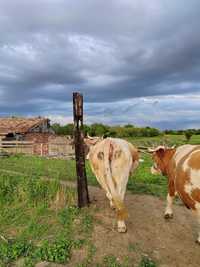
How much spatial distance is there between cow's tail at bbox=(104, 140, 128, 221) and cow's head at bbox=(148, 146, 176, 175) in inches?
59.3

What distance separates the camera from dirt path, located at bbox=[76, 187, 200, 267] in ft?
15.7

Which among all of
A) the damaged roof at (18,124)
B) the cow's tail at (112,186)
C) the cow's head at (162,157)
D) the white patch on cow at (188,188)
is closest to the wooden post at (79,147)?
the cow's tail at (112,186)

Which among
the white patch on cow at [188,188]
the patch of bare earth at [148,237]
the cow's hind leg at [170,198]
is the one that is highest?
the white patch on cow at [188,188]

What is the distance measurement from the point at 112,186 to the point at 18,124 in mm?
29461

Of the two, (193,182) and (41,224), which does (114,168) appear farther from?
(41,224)

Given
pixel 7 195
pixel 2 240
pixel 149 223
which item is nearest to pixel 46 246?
pixel 2 240

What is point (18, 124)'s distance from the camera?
33219mm

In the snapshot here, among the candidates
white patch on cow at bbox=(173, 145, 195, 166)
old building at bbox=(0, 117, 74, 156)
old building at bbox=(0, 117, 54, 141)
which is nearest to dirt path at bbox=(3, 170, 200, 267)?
white patch on cow at bbox=(173, 145, 195, 166)

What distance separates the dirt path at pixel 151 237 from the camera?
189 inches

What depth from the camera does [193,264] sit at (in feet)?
15.3

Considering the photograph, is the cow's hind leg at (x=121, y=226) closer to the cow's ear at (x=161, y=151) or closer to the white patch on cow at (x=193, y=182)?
the white patch on cow at (x=193, y=182)

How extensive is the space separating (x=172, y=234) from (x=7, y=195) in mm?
4090

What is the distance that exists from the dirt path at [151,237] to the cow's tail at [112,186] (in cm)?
43

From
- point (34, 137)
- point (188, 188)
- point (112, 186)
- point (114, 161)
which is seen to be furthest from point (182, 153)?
point (34, 137)
